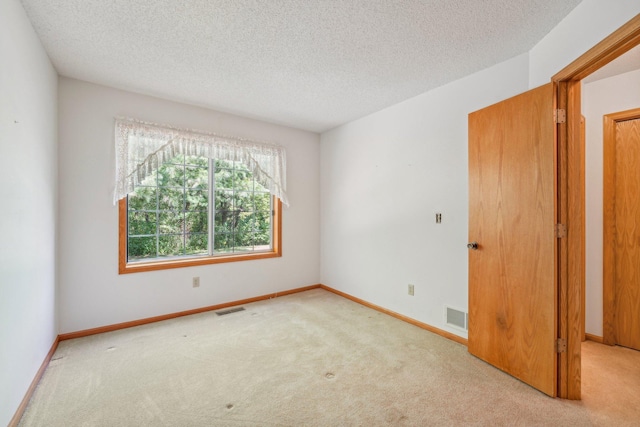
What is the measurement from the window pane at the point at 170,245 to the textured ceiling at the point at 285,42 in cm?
164

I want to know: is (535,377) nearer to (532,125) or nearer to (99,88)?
(532,125)

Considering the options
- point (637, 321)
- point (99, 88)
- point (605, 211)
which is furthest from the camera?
point (99, 88)

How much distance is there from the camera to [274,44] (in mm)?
2129

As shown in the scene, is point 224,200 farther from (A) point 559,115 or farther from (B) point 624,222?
(B) point 624,222

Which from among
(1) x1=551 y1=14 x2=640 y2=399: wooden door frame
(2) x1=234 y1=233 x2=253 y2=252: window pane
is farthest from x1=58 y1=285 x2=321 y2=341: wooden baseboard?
(1) x1=551 y1=14 x2=640 y2=399: wooden door frame

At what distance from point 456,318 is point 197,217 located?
3.14m

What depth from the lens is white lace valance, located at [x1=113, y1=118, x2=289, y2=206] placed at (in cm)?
293

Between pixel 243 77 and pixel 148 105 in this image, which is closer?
pixel 243 77

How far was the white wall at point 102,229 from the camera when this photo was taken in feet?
8.84

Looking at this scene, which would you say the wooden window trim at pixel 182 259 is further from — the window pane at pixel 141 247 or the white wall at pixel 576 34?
the white wall at pixel 576 34

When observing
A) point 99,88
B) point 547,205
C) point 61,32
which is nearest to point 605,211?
point 547,205

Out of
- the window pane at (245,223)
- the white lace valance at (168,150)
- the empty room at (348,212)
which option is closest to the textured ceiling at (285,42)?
the empty room at (348,212)

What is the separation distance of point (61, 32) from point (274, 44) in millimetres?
1528

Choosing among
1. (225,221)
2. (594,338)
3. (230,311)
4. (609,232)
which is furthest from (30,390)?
(609,232)
